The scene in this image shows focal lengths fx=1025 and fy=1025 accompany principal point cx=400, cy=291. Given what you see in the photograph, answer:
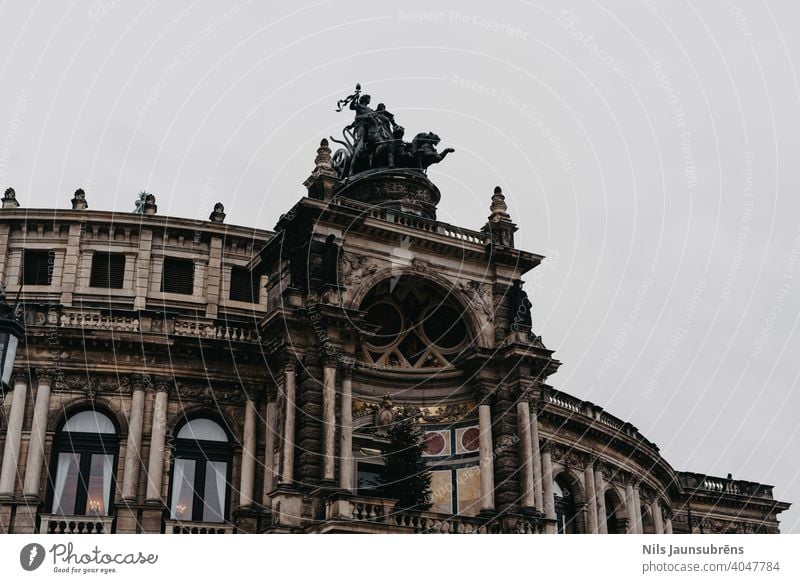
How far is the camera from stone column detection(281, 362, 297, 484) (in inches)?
1351

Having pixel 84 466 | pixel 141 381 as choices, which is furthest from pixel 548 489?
pixel 84 466

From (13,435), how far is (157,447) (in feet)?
16.5

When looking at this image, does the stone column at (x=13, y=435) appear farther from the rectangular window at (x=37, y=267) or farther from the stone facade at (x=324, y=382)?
the rectangular window at (x=37, y=267)

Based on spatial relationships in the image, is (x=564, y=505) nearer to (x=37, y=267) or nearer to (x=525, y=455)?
(x=525, y=455)

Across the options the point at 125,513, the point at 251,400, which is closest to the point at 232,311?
the point at 251,400

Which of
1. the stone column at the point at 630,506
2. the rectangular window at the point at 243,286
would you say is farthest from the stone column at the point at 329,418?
the stone column at the point at 630,506

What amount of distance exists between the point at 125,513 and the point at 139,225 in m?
19.9

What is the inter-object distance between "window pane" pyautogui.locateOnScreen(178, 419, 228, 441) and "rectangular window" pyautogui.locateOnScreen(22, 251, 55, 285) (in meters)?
16.8

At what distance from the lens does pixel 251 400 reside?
126 ft

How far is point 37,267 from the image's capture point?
5156 centimetres

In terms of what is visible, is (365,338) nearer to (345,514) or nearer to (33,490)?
(345,514)
